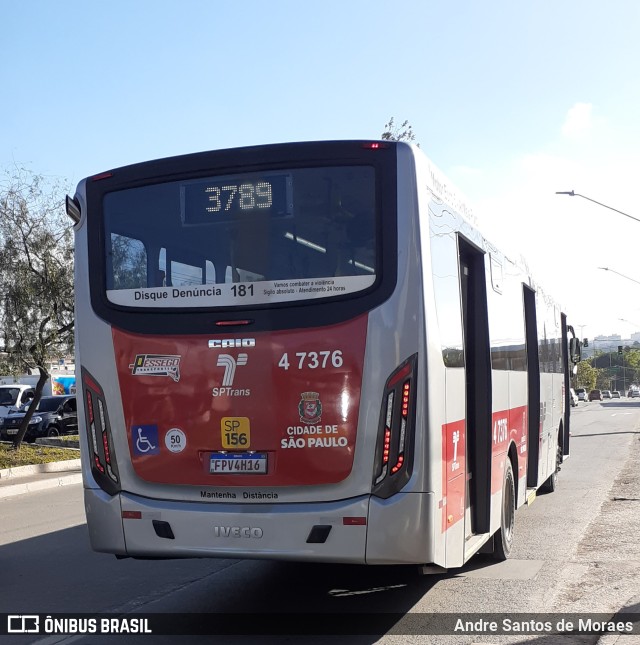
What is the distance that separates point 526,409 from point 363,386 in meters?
5.14

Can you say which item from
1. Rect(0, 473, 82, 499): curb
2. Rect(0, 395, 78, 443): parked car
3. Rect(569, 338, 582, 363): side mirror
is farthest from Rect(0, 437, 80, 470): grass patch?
Rect(569, 338, 582, 363): side mirror

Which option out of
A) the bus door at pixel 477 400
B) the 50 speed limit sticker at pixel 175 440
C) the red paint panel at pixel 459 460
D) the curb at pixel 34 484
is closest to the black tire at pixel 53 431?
the curb at pixel 34 484

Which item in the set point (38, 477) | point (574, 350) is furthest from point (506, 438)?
point (38, 477)

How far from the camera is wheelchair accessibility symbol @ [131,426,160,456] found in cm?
636

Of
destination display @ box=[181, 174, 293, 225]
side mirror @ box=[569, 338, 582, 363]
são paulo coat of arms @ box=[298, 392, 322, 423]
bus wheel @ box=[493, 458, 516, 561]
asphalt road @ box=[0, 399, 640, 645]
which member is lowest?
asphalt road @ box=[0, 399, 640, 645]

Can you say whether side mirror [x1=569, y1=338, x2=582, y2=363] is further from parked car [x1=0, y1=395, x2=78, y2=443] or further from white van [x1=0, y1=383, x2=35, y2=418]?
white van [x1=0, y1=383, x2=35, y2=418]

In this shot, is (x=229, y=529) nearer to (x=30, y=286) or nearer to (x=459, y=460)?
(x=459, y=460)

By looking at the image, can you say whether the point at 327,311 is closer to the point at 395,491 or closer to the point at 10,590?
the point at 395,491

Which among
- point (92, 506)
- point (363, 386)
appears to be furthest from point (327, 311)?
point (92, 506)

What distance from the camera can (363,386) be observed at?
19.4 ft

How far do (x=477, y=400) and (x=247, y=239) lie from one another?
2.57 m

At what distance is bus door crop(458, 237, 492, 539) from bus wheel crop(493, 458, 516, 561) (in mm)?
1077

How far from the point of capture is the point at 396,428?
588 centimetres

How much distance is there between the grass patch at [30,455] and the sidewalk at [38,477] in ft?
1.59
